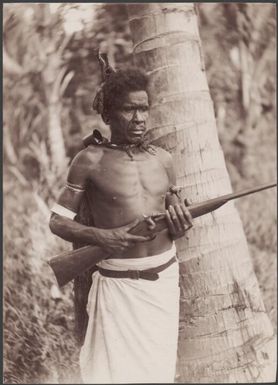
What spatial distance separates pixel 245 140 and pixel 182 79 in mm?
504

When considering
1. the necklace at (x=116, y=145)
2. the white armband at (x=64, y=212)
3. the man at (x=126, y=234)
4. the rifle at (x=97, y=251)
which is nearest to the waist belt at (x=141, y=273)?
the man at (x=126, y=234)

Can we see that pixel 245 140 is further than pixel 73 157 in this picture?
Yes

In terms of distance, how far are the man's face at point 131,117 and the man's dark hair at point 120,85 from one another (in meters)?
0.02

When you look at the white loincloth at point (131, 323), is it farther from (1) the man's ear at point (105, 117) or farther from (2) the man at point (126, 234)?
(1) the man's ear at point (105, 117)

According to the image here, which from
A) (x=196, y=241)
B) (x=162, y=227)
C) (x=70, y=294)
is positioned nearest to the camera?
(x=162, y=227)

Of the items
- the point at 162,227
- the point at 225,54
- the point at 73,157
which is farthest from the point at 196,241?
the point at 225,54

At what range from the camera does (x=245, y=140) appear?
3184 mm

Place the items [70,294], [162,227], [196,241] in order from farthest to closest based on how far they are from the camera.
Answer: [70,294], [196,241], [162,227]

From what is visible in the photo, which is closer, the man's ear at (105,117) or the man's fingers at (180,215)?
the man's fingers at (180,215)

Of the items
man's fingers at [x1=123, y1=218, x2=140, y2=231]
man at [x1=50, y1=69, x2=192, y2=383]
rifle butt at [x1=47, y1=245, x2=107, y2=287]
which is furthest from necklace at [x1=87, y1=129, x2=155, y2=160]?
rifle butt at [x1=47, y1=245, x2=107, y2=287]

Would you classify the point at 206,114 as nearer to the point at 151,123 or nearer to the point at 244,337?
the point at 151,123

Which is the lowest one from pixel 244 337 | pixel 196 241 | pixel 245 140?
pixel 244 337

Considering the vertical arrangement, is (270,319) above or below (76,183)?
below

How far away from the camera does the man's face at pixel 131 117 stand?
8.71 ft
